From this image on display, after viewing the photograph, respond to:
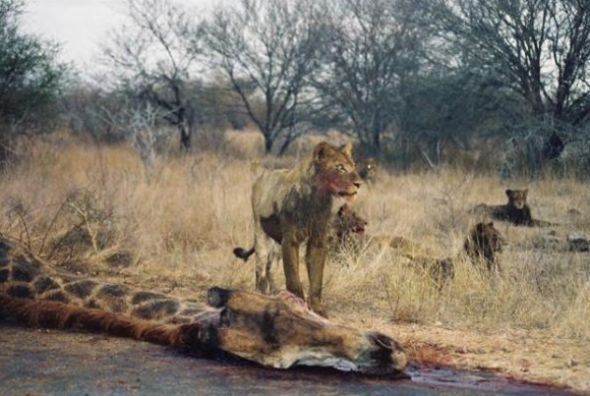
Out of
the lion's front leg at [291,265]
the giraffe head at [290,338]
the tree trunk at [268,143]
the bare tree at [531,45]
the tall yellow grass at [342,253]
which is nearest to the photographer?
the giraffe head at [290,338]

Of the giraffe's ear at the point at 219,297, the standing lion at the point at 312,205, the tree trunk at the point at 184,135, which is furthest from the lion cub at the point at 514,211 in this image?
the tree trunk at the point at 184,135

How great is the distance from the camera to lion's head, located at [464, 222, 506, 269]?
26.7 ft

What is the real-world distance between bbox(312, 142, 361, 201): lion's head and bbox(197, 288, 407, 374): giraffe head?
110 cm

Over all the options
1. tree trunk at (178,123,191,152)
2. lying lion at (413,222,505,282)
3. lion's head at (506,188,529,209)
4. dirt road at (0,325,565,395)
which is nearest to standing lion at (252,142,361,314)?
dirt road at (0,325,565,395)

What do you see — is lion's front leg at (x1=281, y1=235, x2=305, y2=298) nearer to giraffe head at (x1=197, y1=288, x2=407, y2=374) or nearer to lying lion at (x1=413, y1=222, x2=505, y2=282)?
giraffe head at (x1=197, y1=288, x2=407, y2=374)

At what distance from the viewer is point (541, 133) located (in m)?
19.2

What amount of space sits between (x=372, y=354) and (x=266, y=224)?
6.87 ft

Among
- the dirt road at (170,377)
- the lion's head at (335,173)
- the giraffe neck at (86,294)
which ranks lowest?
the dirt road at (170,377)

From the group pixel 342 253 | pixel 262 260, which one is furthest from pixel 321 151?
pixel 342 253

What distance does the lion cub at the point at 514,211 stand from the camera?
40.6 ft

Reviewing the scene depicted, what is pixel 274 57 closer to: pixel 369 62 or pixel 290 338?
pixel 369 62

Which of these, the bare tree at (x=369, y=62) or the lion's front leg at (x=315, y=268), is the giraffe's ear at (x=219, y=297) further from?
the bare tree at (x=369, y=62)

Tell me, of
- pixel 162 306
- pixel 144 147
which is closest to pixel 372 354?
pixel 162 306

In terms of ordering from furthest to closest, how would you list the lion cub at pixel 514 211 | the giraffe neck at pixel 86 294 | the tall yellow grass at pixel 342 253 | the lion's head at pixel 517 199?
1. the lion's head at pixel 517 199
2. the lion cub at pixel 514 211
3. the tall yellow grass at pixel 342 253
4. the giraffe neck at pixel 86 294
